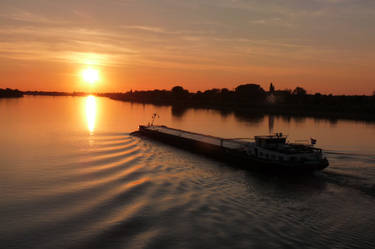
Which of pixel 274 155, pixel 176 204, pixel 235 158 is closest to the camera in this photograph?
pixel 176 204

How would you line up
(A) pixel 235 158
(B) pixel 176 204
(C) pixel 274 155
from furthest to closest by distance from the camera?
1. (A) pixel 235 158
2. (C) pixel 274 155
3. (B) pixel 176 204

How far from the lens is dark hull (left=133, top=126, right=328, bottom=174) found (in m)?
36.6

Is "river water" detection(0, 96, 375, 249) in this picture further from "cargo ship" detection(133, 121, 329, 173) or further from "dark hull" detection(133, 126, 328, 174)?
"cargo ship" detection(133, 121, 329, 173)

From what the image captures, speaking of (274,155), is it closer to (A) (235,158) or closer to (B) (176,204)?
(A) (235,158)

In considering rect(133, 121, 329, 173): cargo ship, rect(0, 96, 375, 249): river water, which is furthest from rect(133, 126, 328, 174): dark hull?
rect(0, 96, 375, 249): river water

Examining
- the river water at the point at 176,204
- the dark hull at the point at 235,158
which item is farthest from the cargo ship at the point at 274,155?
the river water at the point at 176,204

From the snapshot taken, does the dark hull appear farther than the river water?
Yes

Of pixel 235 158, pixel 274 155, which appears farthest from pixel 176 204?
pixel 235 158

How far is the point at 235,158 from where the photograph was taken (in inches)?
1781

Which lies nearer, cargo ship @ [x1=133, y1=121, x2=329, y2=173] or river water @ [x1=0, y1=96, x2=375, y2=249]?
river water @ [x1=0, y1=96, x2=375, y2=249]

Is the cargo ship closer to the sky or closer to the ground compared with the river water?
closer to the sky

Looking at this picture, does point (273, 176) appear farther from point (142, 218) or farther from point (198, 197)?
point (142, 218)

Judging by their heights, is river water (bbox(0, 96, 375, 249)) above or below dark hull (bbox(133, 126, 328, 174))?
below

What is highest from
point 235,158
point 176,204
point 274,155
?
point 274,155
